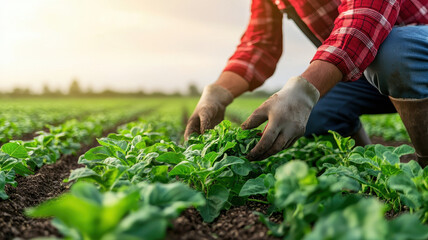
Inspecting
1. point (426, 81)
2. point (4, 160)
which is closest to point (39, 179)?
point (4, 160)

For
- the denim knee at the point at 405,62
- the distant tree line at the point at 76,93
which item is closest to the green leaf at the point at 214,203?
the denim knee at the point at 405,62

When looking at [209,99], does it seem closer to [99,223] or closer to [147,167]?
[147,167]

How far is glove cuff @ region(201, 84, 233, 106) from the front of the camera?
297 centimetres

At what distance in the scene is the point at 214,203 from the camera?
A: 1.69m

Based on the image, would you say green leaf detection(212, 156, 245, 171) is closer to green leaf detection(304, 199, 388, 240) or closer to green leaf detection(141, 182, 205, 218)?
green leaf detection(141, 182, 205, 218)

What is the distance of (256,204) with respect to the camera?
6.47 ft

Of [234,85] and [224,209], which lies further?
[234,85]

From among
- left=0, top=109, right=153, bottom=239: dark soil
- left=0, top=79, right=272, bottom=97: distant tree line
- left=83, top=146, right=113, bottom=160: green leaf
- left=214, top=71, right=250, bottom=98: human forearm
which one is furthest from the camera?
left=0, top=79, right=272, bottom=97: distant tree line

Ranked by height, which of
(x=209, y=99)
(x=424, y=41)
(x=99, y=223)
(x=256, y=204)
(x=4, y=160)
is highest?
(x=4, y=160)

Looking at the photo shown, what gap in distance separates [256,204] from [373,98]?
6.06 feet

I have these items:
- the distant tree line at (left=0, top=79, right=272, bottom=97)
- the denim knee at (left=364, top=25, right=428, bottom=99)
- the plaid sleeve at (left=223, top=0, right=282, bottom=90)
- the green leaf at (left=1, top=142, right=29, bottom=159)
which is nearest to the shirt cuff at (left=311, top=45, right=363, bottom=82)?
the denim knee at (left=364, top=25, right=428, bottom=99)

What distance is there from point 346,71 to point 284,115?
1.62ft

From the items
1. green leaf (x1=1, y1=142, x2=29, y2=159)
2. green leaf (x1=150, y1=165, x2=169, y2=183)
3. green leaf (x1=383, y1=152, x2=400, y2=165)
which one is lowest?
green leaf (x1=383, y1=152, x2=400, y2=165)

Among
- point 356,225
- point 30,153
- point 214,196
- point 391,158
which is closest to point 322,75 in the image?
point 391,158
